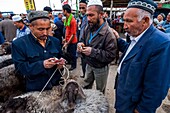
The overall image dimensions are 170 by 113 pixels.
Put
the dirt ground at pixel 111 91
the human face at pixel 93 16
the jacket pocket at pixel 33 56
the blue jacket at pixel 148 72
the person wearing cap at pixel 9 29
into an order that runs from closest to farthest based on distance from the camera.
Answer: the blue jacket at pixel 148 72 → the jacket pocket at pixel 33 56 → the human face at pixel 93 16 → the dirt ground at pixel 111 91 → the person wearing cap at pixel 9 29

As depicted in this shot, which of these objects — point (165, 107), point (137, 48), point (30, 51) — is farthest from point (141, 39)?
point (165, 107)

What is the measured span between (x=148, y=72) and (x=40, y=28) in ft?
4.34

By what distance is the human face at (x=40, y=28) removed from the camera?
1.60 metres

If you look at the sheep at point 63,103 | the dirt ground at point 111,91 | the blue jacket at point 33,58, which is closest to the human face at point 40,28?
the blue jacket at point 33,58

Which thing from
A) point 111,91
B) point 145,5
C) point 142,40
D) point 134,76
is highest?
point 145,5

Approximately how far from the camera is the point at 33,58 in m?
1.72

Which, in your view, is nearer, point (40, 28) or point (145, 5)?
point (145, 5)

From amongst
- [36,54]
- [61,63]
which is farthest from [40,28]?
[61,63]

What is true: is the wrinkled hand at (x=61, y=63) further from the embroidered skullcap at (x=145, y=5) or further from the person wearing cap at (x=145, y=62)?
the embroidered skullcap at (x=145, y=5)

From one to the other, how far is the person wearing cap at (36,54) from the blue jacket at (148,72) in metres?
0.86

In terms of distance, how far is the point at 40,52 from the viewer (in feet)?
5.74

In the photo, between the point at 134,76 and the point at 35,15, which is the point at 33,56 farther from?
the point at 134,76

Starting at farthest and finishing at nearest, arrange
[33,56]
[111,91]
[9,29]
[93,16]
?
1. [9,29]
2. [111,91]
3. [93,16]
4. [33,56]

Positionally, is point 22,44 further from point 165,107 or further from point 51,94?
point 165,107
